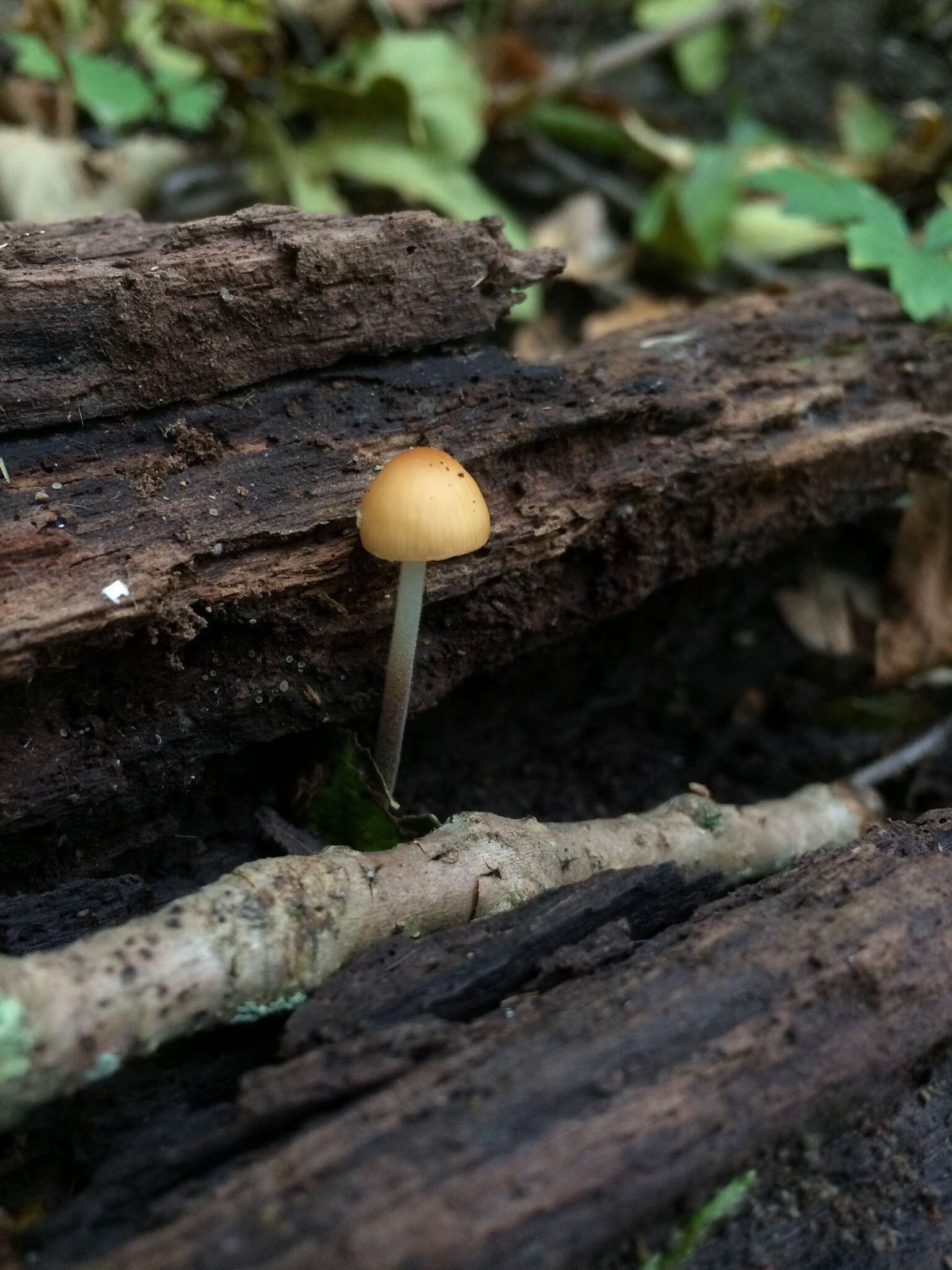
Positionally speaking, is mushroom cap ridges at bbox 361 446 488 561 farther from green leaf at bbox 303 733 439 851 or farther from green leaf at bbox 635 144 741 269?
green leaf at bbox 635 144 741 269

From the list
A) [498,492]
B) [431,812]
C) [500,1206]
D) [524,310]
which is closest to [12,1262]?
[500,1206]

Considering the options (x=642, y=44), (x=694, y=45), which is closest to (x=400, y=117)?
(x=642, y=44)

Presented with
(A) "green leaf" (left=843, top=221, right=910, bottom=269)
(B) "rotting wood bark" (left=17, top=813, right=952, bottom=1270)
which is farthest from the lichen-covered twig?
(A) "green leaf" (left=843, top=221, right=910, bottom=269)

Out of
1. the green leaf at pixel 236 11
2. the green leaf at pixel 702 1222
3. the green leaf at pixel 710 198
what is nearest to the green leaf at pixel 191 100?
the green leaf at pixel 236 11

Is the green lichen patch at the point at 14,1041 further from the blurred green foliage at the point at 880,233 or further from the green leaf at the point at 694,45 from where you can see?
the green leaf at the point at 694,45

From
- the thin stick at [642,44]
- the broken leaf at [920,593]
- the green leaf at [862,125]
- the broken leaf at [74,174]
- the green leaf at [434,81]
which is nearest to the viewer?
the broken leaf at [920,593]

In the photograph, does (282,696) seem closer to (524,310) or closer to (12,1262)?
(12,1262)
